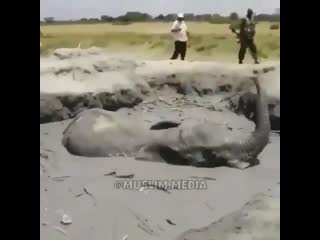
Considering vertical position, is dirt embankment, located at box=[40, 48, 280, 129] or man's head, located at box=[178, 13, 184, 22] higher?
man's head, located at box=[178, 13, 184, 22]

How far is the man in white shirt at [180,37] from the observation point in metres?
2.31

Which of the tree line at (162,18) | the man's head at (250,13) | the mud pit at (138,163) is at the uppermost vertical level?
the man's head at (250,13)

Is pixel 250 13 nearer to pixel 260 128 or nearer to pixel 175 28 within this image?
pixel 175 28

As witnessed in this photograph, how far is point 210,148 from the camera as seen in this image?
2314mm

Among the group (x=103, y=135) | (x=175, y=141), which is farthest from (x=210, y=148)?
(x=103, y=135)

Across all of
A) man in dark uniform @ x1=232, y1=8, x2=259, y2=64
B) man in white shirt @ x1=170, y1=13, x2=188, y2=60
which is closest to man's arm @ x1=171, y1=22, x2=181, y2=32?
man in white shirt @ x1=170, y1=13, x2=188, y2=60

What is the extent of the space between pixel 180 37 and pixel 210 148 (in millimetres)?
342

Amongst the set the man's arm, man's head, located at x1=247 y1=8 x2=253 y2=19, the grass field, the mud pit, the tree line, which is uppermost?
man's head, located at x1=247 y1=8 x2=253 y2=19

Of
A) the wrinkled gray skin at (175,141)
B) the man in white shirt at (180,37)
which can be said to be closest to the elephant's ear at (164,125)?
the wrinkled gray skin at (175,141)

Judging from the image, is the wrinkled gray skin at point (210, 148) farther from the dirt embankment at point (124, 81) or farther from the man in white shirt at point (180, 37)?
the man in white shirt at point (180, 37)

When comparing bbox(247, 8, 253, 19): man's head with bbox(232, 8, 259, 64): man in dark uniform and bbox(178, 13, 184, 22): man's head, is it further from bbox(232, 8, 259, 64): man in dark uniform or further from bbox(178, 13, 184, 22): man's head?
bbox(178, 13, 184, 22): man's head

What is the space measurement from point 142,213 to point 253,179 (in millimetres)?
344

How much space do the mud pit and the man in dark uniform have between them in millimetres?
39

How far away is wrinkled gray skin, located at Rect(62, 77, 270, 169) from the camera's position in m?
2.31
